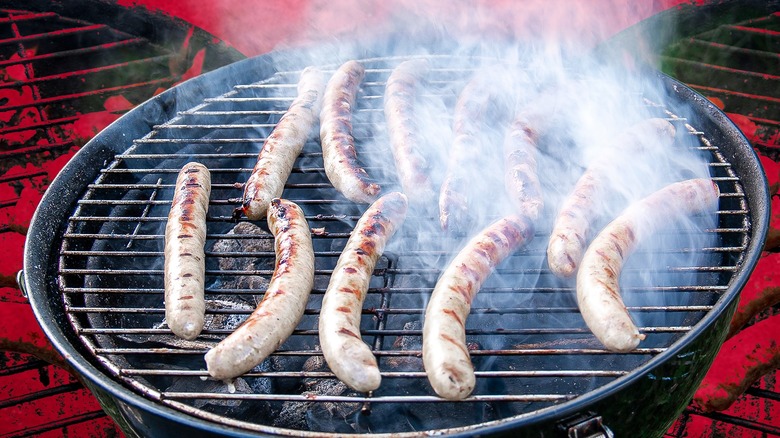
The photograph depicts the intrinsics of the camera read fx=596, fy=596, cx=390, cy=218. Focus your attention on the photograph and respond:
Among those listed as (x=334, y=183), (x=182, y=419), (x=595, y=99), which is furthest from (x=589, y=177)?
(x=182, y=419)

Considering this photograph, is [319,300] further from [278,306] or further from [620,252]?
[620,252]

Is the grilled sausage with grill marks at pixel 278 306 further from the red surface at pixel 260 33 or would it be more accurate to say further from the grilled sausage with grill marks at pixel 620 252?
the red surface at pixel 260 33

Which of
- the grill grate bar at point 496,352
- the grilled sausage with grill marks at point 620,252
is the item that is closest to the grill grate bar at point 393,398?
the grill grate bar at point 496,352

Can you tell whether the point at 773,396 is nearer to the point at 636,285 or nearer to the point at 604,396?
the point at 636,285

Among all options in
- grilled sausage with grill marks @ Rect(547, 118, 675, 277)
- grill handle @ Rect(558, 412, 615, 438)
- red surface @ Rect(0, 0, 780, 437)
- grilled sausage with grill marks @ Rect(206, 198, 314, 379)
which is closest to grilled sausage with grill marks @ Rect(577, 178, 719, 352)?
grilled sausage with grill marks @ Rect(547, 118, 675, 277)

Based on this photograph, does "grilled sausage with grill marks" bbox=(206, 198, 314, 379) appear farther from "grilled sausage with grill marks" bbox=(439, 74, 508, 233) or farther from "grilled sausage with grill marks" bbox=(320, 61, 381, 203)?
"grilled sausage with grill marks" bbox=(439, 74, 508, 233)

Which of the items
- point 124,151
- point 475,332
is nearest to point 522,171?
point 475,332
